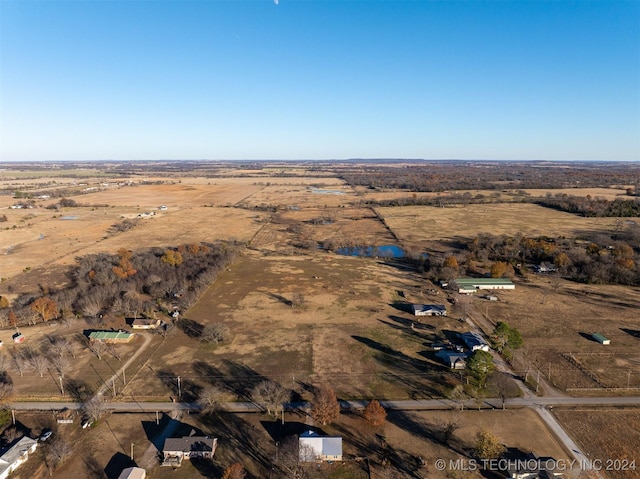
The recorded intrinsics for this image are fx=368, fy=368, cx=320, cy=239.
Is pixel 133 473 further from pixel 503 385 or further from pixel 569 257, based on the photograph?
pixel 569 257

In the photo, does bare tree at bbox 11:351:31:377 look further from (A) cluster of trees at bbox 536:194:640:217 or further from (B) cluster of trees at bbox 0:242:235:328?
(A) cluster of trees at bbox 536:194:640:217

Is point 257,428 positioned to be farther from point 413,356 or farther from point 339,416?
point 413,356

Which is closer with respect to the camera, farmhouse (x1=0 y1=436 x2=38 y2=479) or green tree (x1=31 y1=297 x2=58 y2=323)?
farmhouse (x1=0 y1=436 x2=38 y2=479)

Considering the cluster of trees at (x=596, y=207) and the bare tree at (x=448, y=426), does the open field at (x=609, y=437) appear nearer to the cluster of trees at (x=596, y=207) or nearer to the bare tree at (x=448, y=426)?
the bare tree at (x=448, y=426)

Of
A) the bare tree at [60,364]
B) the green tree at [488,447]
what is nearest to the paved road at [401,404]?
the bare tree at [60,364]

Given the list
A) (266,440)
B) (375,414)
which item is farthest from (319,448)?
(375,414)

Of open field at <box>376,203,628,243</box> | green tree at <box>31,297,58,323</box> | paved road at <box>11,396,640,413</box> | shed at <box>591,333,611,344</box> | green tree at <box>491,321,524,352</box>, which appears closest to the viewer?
paved road at <box>11,396,640,413</box>

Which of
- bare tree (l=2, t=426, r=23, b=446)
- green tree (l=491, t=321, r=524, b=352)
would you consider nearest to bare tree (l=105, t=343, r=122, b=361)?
bare tree (l=2, t=426, r=23, b=446)
